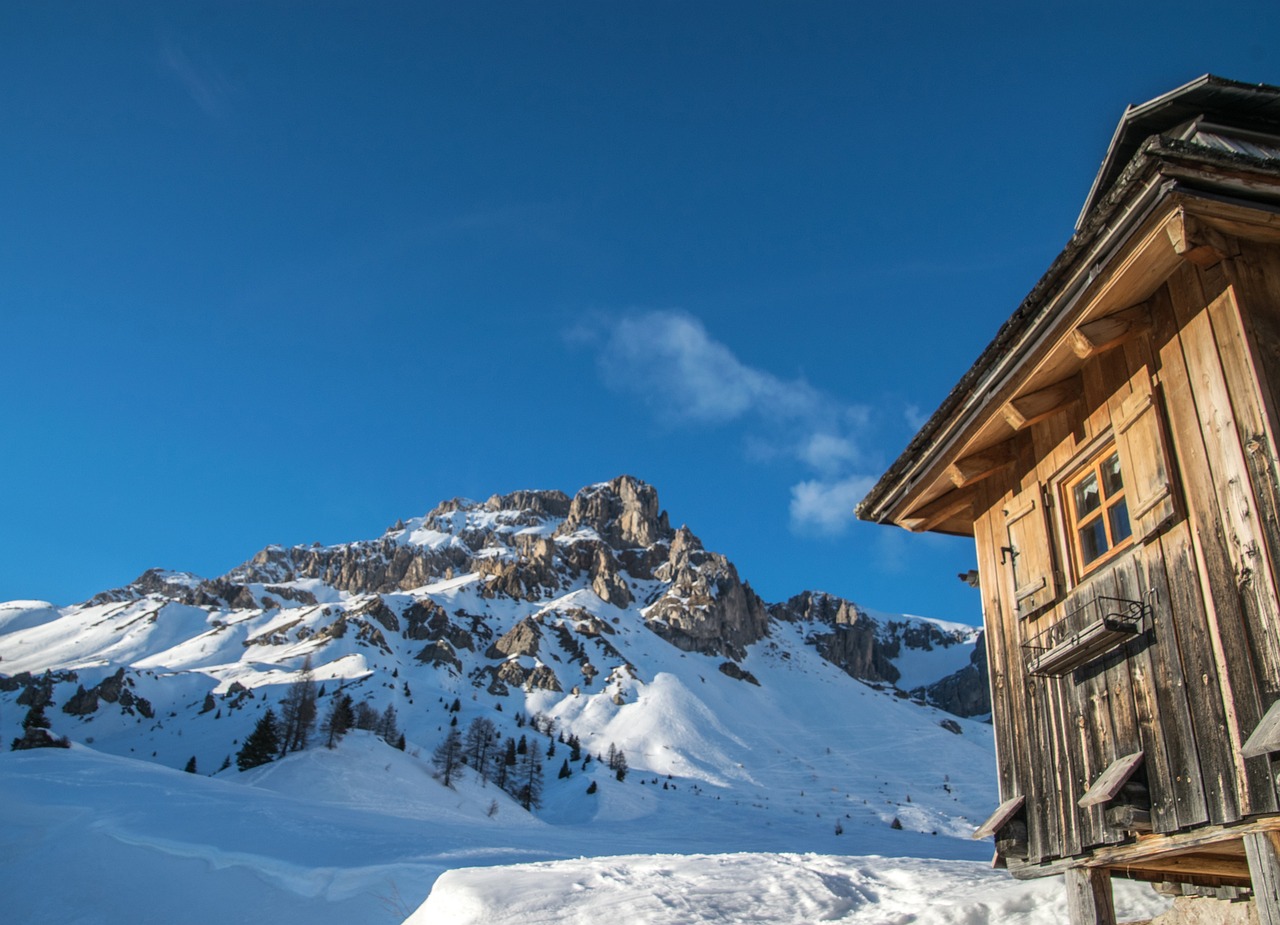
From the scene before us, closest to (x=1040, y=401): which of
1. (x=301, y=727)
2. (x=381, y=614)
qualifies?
(x=301, y=727)

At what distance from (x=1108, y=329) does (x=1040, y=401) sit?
107 cm

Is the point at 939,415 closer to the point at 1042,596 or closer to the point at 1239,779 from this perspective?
the point at 1042,596

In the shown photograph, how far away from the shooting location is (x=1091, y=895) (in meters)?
6.52

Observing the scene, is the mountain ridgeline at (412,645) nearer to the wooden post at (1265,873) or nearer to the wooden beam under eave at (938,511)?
the wooden beam under eave at (938,511)

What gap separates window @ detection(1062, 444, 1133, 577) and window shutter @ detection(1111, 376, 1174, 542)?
5.9 inches

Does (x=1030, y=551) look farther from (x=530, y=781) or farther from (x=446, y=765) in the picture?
(x=530, y=781)

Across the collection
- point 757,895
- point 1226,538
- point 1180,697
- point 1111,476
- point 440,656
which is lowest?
point 757,895

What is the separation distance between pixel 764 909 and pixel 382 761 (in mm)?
48197

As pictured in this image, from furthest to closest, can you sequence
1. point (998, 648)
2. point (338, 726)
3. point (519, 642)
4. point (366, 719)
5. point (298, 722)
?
point (519, 642), point (366, 719), point (298, 722), point (338, 726), point (998, 648)

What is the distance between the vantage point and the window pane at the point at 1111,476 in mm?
6344

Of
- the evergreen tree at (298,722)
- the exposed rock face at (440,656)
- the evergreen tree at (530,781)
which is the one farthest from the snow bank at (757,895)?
the exposed rock face at (440,656)

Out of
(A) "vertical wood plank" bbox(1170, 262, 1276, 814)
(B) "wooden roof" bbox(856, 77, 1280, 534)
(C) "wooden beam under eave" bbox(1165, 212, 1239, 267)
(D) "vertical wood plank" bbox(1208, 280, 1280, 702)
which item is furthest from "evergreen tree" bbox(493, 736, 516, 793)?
(C) "wooden beam under eave" bbox(1165, 212, 1239, 267)

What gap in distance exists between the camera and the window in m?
6.26

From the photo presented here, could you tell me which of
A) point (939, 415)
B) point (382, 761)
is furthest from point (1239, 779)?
point (382, 761)
